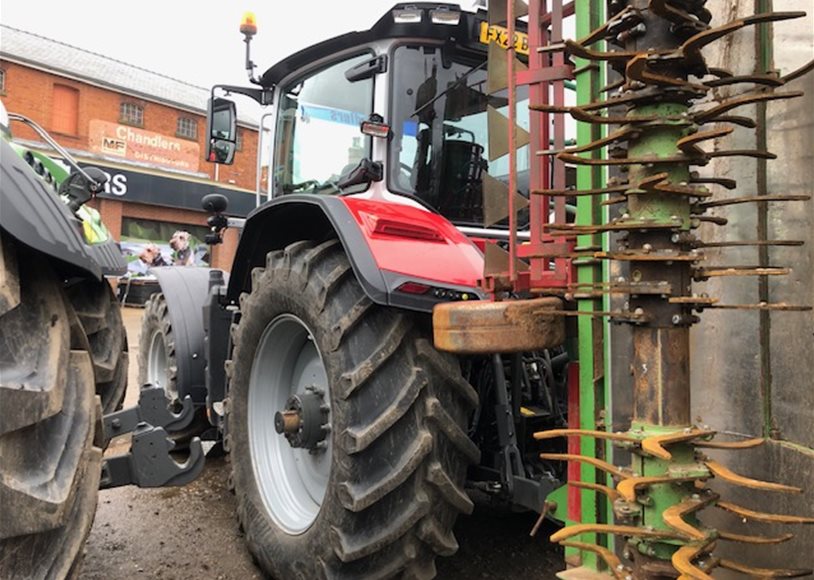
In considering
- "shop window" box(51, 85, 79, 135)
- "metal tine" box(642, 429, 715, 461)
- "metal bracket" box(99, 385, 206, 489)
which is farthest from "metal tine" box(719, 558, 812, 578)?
"shop window" box(51, 85, 79, 135)

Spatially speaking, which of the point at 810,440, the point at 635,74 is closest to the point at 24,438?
the point at 635,74

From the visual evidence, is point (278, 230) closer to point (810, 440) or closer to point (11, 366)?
point (11, 366)

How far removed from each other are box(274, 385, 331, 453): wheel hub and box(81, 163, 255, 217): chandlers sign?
17742mm

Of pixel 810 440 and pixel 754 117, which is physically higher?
pixel 754 117

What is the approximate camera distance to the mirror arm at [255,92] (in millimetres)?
3651

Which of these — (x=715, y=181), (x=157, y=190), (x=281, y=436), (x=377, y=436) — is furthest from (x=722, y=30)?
(x=157, y=190)

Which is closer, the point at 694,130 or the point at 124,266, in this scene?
the point at 694,130

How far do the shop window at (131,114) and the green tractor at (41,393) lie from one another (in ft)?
73.4

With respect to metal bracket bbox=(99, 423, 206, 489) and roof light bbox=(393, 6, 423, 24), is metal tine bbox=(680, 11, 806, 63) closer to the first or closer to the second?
roof light bbox=(393, 6, 423, 24)

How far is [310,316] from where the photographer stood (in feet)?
7.25

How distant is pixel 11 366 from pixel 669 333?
141 centimetres

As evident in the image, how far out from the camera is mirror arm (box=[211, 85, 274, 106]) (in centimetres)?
365

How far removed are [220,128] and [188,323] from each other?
1.24 metres

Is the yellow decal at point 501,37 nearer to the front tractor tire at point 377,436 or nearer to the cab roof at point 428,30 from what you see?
the cab roof at point 428,30
